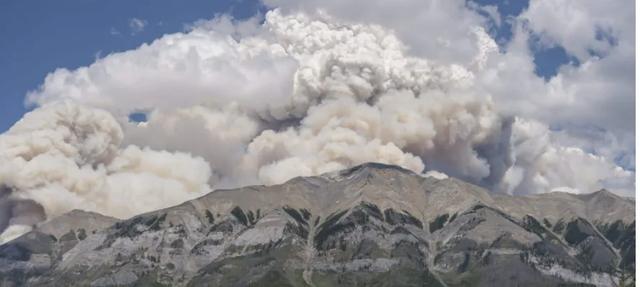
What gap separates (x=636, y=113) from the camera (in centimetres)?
4038

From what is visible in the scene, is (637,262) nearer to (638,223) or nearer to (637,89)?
(638,223)

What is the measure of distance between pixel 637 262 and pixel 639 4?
489 inches

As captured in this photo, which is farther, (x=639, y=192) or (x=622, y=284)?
(x=622, y=284)

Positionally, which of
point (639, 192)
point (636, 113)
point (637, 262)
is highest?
point (636, 113)

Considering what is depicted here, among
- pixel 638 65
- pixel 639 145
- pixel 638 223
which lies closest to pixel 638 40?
pixel 638 65

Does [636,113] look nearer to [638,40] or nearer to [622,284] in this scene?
[638,40]

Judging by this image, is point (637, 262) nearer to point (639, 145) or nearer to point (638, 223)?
point (638, 223)

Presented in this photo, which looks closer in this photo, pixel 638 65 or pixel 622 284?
pixel 638 65

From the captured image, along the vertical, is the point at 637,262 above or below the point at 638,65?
below

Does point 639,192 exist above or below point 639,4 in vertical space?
below

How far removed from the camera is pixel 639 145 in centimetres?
4028

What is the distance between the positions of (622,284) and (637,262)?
87.8 meters

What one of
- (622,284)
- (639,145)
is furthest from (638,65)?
(622,284)

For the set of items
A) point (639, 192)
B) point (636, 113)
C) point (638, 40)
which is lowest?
point (639, 192)
